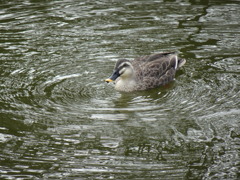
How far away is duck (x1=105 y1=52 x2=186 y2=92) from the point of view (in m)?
9.43

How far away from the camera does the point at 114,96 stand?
9250 mm

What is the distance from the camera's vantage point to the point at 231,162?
6.43 metres

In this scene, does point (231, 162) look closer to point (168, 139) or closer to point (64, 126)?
point (168, 139)

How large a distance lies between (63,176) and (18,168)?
72cm

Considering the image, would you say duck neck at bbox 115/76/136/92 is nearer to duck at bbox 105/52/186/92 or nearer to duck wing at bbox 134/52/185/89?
duck at bbox 105/52/186/92

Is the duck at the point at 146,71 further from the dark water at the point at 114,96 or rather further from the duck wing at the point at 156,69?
the dark water at the point at 114,96

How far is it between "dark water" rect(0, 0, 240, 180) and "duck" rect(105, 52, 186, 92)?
0.21m

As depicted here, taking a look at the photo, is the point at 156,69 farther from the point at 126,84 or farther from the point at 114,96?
the point at 114,96

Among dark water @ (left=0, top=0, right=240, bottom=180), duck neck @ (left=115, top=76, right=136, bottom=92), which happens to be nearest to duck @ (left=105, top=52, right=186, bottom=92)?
duck neck @ (left=115, top=76, right=136, bottom=92)

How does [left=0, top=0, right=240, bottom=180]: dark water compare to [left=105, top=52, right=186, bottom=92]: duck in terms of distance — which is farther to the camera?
[left=105, top=52, right=186, bottom=92]: duck

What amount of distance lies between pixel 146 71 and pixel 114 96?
43.3 inches

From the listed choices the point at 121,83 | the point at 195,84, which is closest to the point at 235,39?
the point at 195,84

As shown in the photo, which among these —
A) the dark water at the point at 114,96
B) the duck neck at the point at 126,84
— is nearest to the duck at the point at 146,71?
the duck neck at the point at 126,84

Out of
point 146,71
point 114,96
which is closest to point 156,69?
point 146,71
